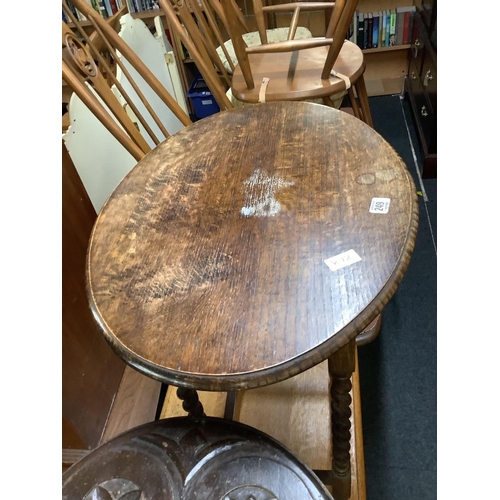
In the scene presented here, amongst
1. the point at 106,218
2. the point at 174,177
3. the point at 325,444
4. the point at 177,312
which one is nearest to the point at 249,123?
the point at 174,177

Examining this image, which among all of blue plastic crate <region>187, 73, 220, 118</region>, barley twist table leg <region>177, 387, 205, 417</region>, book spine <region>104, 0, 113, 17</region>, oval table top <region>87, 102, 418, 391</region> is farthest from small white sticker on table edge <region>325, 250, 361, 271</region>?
book spine <region>104, 0, 113, 17</region>

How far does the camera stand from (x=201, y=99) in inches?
92.2

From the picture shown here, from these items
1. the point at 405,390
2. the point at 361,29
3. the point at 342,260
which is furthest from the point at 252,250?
the point at 361,29

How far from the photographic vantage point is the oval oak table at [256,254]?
0.54 meters

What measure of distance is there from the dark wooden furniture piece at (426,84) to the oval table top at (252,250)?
3.54ft

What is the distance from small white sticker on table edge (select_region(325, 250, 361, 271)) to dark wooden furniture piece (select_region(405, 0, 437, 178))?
4.47ft

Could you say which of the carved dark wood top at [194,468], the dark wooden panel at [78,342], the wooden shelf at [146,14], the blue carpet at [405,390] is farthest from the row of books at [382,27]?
the carved dark wood top at [194,468]

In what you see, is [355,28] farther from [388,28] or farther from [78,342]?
[78,342]

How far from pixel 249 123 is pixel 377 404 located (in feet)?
2.91

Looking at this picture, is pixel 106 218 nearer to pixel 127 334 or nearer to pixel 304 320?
pixel 127 334

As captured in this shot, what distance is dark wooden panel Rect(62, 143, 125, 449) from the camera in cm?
101

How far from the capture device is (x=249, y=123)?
943 mm

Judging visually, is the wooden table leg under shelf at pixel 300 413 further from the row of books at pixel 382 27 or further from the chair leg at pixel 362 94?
the row of books at pixel 382 27

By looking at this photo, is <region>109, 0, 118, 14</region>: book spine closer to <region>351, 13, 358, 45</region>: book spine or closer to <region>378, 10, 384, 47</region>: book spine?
<region>351, 13, 358, 45</region>: book spine
